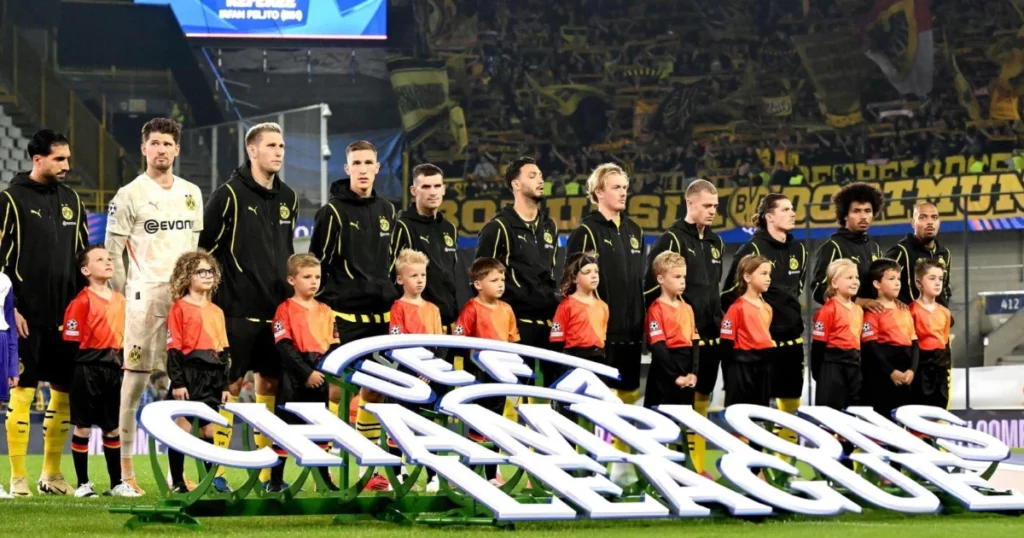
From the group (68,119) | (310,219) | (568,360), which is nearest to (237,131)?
(310,219)

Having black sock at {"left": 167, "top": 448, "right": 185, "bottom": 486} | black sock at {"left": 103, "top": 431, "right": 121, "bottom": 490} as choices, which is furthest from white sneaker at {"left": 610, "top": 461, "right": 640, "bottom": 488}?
black sock at {"left": 103, "top": 431, "right": 121, "bottom": 490}

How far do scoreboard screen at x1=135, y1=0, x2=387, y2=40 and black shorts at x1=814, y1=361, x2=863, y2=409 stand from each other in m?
20.1

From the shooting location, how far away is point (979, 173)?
2450 cm

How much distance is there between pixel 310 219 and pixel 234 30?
25.9 ft

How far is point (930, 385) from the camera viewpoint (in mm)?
9102

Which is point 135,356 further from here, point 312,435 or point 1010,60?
point 1010,60

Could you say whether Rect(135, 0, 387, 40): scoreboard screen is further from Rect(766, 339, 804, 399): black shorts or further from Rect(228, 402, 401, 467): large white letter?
Rect(228, 402, 401, 467): large white letter

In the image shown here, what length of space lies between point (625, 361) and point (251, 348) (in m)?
2.41

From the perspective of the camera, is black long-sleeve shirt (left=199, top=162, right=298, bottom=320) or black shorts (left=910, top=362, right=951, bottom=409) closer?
black long-sleeve shirt (left=199, top=162, right=298, bottom=320)

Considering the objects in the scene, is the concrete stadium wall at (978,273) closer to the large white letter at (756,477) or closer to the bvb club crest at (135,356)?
the large white letter at (756,477)

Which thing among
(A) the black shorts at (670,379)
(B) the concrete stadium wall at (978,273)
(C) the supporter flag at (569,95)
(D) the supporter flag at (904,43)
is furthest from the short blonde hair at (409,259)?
(D) the supporter flag at (904,43)

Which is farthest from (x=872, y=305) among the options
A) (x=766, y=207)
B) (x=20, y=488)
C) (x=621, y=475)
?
(x=20, y=488)

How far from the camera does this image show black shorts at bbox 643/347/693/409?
324 inches

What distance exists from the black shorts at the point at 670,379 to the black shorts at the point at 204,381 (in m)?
2.59
